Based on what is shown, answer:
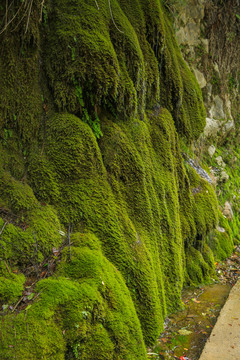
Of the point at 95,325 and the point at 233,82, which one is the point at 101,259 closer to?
the point at 95,325

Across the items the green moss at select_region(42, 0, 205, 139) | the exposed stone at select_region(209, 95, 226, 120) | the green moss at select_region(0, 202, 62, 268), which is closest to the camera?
the green moss at select_region(0, 202, 62, 268)

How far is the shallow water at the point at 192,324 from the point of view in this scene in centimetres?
405

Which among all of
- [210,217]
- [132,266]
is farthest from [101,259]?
[210,217]

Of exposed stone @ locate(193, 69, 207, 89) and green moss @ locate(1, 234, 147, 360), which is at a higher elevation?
exposed stone @ locate(193, 69, 207, 89)

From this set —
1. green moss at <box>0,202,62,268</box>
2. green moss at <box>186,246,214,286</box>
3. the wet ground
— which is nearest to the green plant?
green moss at <box>0,202,62,268</box>

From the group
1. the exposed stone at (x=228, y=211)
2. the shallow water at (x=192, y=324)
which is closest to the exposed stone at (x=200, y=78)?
the exposed stone at (x=228, y=211)

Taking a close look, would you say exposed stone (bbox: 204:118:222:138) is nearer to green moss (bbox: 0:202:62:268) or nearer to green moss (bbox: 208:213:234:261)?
green moss (bbox: 208:213:234:261)

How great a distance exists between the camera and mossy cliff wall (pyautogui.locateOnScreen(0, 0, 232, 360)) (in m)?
2.99

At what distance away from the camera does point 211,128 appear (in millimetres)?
10500

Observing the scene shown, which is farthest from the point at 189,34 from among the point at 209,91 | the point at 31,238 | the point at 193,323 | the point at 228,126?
the point at 31,238

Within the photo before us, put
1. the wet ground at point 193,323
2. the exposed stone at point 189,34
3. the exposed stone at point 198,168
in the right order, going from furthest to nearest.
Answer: the exposed stone at point 189,34 → the exposed stone at point 198,168 → the wet ground at point 193,323

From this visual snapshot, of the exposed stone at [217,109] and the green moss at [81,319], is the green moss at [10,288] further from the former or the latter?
the exposed stone at [217,109]

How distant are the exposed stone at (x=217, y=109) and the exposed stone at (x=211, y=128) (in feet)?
1.17

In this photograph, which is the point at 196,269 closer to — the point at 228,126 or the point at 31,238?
A: the point at 31,238
